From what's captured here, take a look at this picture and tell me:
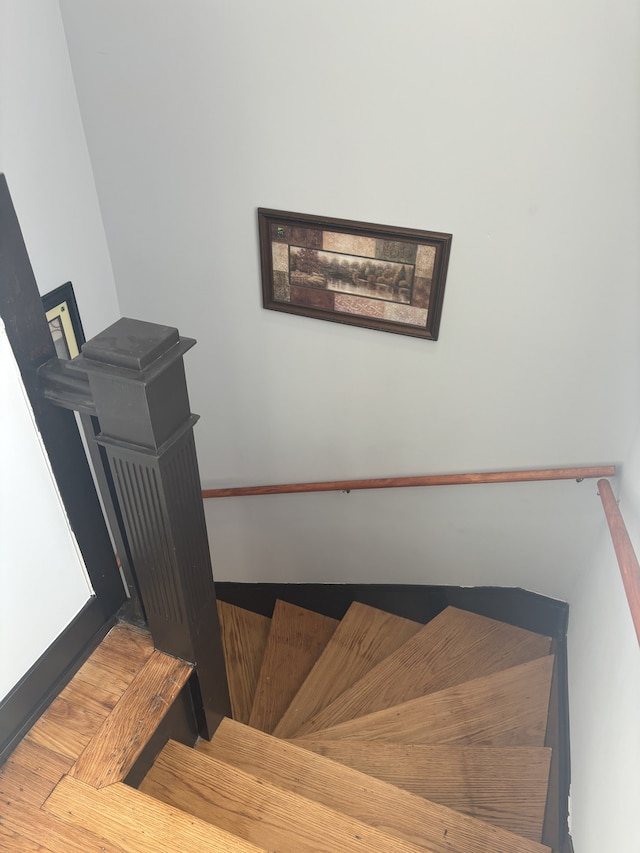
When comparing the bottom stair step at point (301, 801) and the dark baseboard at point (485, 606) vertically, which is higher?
the bottom stair step at point (301, 801)

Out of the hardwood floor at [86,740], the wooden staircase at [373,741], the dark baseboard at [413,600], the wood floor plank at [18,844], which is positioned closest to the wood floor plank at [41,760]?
the hardwood floor at [86,740]

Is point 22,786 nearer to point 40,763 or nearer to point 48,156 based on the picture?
point 40,763

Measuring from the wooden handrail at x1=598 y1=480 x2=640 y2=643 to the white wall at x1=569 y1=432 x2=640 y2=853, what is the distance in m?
0.03

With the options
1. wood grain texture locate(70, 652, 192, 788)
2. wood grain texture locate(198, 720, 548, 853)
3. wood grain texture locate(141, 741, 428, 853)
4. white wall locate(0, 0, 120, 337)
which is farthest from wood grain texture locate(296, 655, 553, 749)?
white wall locate(0, 0, 120, 337)

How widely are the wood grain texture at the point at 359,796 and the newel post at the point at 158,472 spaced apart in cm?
22

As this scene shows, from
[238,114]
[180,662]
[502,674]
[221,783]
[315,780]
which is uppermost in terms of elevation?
[238,114]

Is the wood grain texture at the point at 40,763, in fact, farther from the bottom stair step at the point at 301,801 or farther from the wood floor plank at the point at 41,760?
the bottom stair step at the point at 301,801

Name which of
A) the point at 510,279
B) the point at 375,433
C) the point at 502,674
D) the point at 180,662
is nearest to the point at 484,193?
the point at 510,279

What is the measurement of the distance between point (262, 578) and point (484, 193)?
2310 millimetres

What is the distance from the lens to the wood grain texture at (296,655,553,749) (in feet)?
7.80

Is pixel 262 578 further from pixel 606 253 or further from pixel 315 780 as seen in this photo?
pixel 606 253

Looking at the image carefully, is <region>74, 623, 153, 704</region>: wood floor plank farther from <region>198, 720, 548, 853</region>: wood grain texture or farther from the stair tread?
the stair tread

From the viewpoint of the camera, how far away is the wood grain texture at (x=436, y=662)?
264cm

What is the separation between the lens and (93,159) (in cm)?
241
